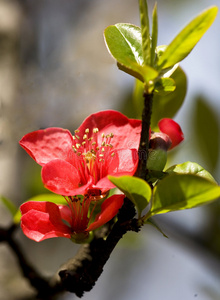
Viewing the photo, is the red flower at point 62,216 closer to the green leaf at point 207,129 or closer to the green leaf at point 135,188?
the green leaf at point 135,188

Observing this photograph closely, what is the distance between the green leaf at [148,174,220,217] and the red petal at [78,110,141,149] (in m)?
0.16

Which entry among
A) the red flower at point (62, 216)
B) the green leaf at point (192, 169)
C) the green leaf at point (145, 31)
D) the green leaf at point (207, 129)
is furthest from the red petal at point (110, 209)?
the green leaf at point (207, 129)

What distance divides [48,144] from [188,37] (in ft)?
1.08

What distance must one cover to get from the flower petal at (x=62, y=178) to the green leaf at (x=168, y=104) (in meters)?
0.28

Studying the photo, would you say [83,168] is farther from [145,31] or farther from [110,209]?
[145,31]

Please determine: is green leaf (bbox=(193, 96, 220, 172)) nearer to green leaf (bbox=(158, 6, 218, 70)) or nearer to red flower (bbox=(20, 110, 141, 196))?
red flower (bbox=(20, 110, 141, 196))

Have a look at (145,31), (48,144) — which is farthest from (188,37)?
(48,144)

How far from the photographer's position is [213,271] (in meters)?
1.59

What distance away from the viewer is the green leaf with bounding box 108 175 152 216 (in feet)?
1.84

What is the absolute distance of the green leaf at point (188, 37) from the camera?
551 millimetres

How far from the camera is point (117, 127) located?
2.54 feet

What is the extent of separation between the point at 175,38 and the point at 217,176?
3.24 ft

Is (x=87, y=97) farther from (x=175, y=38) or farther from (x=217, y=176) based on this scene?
(x=175, y=38)

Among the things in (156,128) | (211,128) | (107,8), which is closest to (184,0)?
(107,8)
